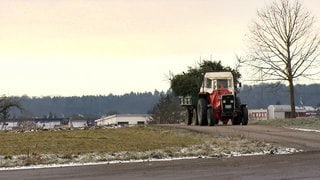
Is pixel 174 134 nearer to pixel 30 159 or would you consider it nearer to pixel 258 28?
pixel 30 159

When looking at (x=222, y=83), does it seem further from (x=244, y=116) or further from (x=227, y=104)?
(x=244, y=116)

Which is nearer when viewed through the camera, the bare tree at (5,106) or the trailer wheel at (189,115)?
the trailer wheel at (189,115)

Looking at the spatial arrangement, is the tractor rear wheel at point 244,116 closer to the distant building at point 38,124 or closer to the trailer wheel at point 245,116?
the trailer wheel at point 245,116

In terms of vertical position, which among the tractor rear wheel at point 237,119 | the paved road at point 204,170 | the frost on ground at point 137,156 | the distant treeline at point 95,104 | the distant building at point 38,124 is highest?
the distant treeline at point 95,104

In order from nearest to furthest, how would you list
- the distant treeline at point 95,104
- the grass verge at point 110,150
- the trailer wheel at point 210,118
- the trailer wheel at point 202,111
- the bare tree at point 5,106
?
the grass verge at point 110,150
the trailer wheel at point 210,118
the trailer wheel at point 202,111
the bare tree at point 5,106
the distant treeline at point 95,104

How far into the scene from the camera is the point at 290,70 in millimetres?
43875

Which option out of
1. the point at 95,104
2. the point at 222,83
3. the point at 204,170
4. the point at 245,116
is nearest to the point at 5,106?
the point at 222,83

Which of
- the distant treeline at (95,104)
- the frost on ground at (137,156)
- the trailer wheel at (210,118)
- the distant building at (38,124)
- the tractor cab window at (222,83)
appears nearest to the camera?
the frost on ground at (137,156)

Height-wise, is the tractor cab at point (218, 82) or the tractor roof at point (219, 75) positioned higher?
the tractor roof at point (219, 75)

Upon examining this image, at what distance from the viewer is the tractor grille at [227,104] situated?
32719 mm

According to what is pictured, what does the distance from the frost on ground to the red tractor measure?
13780 mm

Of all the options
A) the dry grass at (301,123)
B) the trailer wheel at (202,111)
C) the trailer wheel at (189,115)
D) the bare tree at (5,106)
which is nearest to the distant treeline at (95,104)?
the bare tree at (5,106)

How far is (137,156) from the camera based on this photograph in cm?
1616

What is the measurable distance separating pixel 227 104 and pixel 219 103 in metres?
0.48
